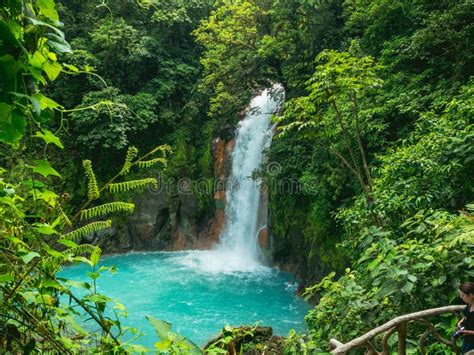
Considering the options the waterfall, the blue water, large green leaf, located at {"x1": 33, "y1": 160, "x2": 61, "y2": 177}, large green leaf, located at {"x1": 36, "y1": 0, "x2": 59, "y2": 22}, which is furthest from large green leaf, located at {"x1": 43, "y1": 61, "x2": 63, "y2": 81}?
the waterfall

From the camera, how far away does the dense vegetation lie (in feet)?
4.34

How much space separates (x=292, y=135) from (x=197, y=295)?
517 centimetres

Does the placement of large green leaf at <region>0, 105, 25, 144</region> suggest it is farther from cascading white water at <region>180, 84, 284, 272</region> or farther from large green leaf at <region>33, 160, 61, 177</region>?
cascading white water at <region>180, 84, 284, 272</region>

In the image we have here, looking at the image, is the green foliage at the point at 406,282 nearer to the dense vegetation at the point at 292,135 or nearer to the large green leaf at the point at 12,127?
the dense vegetation at the point at 292,135

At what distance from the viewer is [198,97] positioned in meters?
13.9

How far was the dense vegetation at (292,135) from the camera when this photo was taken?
4.34 feet

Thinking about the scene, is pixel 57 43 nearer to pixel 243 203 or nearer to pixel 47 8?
pixel 47 8

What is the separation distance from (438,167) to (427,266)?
6.60 feet

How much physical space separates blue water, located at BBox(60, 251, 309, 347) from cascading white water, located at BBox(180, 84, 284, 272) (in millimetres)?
607

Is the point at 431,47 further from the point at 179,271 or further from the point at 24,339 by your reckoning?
the point at 179,271

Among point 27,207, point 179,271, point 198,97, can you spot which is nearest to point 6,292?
point 27,207

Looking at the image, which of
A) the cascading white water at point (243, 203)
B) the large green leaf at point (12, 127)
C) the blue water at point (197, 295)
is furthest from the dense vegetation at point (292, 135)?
the cascading white water at point (243, 203)

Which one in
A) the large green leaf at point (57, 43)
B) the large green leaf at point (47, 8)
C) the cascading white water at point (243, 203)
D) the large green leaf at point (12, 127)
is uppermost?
the cascading white water at point (243, 203)

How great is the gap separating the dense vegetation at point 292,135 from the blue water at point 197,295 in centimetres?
102
